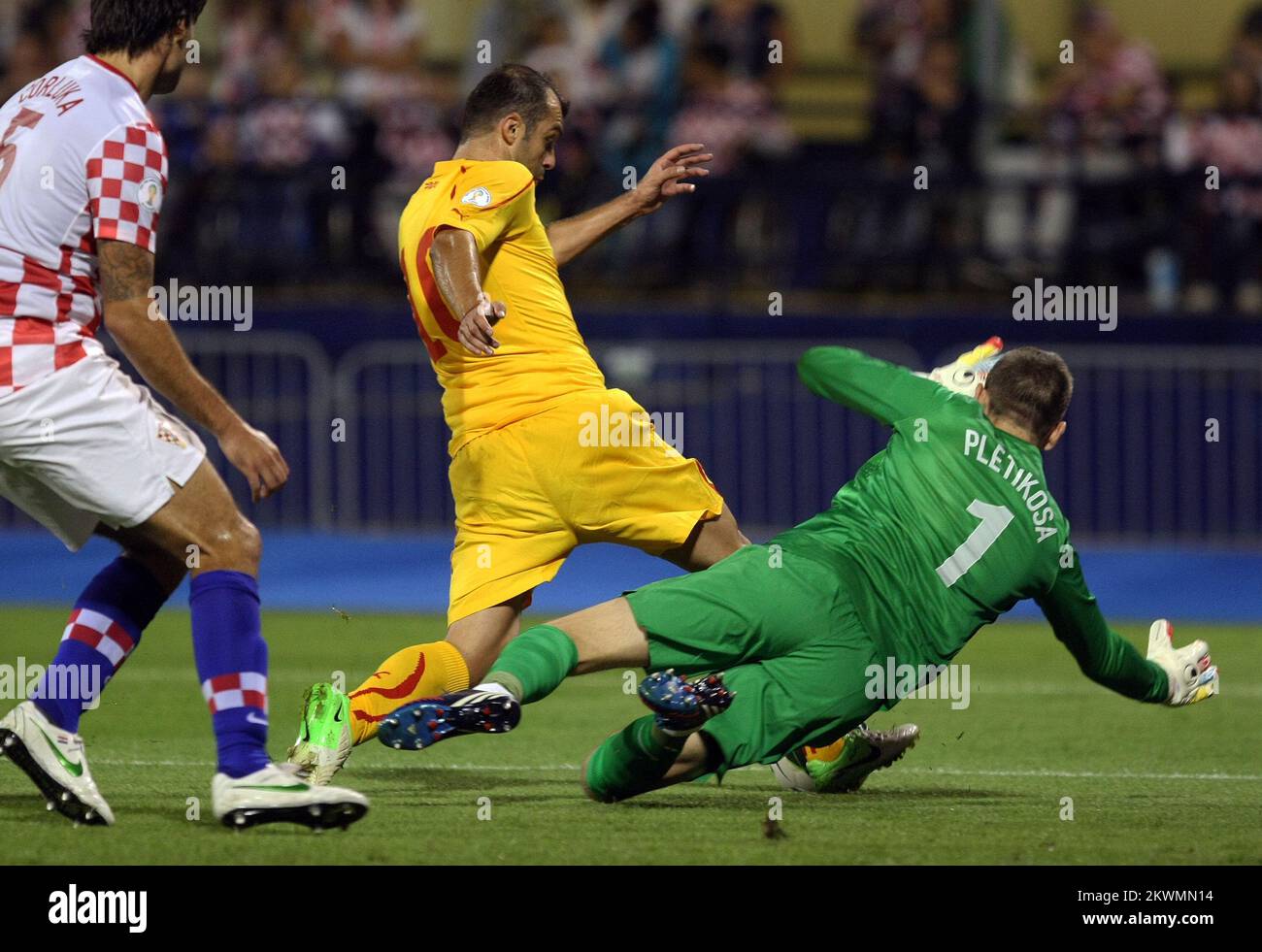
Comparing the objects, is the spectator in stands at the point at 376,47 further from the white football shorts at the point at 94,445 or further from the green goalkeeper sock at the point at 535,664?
the white football shorts at the point at 94,445

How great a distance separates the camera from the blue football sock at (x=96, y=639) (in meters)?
6.09

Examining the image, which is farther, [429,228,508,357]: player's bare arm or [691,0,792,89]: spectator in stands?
[691,0,792,89]: spectator in stands

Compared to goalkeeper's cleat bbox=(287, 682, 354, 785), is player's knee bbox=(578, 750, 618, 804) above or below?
below

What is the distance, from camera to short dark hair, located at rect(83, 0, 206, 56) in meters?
5.76

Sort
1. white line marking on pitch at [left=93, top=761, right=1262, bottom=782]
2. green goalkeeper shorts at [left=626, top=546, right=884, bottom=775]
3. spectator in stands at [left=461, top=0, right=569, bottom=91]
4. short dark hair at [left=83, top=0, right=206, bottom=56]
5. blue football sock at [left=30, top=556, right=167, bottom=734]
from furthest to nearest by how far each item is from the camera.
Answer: spectator in stands at [left=461, top=0, right=569, bottom=91]
white line marking on pitch at [left=93, top=761, right=1262, bottom=782]
green goalkeeper shorts at [left=626, top=546, right=884, bottom=775]
blue football sock at [left=30, top=556, right=167, bottom=734]
short dark hair at [left=83, top=0, right=206, bottom=56]

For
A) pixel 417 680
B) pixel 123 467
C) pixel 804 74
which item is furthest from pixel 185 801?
pixel 804 74

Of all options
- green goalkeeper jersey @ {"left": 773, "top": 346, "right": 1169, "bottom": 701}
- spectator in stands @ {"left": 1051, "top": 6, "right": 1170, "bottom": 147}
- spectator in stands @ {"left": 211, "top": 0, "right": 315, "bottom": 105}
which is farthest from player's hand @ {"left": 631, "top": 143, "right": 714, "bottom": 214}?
spectator in stands @ {"left": 211, "top": 0, "right": 315, "bottom": 105}

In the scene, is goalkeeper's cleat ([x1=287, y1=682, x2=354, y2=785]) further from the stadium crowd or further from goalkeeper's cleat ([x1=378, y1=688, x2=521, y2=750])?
the stadium crowd

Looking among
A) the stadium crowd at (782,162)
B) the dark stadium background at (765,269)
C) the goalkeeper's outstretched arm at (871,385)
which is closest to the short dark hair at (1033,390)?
the goalkeeper's outstretched arm at (871,385)

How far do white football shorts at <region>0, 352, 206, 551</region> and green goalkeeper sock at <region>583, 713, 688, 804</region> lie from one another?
1.56 meters

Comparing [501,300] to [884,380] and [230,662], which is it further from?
[230,662]

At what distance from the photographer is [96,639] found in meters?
6.12

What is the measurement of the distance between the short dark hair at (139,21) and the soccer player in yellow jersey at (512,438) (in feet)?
4.04
